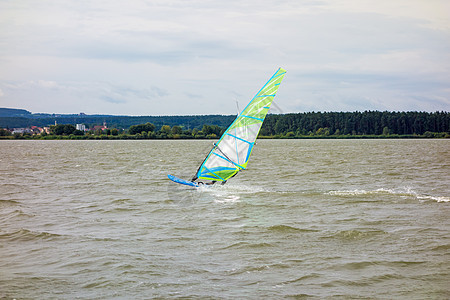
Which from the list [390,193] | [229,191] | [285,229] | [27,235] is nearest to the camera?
[27,235]

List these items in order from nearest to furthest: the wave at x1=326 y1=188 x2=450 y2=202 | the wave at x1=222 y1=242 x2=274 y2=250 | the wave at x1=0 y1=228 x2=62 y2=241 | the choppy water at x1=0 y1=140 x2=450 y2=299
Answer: the choppy water at x1=0 y1=140 x2=450 y2=299, the wave at x1=222 y1=242 x2=274 y2=250, the wave at x1=0 y1=228 x2=62 y2=241, the wave at x1=326 y1=188 x2=450 y2=202

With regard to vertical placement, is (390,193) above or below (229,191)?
above

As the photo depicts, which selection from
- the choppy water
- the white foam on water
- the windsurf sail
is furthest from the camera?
the windsurf sail

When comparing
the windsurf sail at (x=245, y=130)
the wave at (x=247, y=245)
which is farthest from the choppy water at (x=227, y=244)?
the windsurf sail at (x=245, y=130)

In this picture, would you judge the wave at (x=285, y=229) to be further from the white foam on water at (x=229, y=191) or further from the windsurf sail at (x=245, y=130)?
the windsurf sail at (x=245, y=130)

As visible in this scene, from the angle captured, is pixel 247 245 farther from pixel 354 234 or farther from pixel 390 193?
pixel 390 193

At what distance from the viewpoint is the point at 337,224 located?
1628 centimetres

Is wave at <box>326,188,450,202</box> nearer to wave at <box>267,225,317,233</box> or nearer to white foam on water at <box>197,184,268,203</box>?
white foam on water at <box>197,184,268,203</box>

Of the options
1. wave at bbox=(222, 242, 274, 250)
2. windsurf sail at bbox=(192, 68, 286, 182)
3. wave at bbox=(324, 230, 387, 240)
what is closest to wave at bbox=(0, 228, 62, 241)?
wave at bbox=(222, 242, 274, 250)

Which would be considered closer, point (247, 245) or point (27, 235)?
point (247, 245)

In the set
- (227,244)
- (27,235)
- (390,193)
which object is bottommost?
(27,235)

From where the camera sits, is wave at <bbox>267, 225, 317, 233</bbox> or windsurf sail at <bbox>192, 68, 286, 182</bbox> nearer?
wave at <bbox>267, 225, 317, 233</bbox>

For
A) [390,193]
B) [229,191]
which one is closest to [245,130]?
[229,191]

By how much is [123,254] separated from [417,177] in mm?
25496
